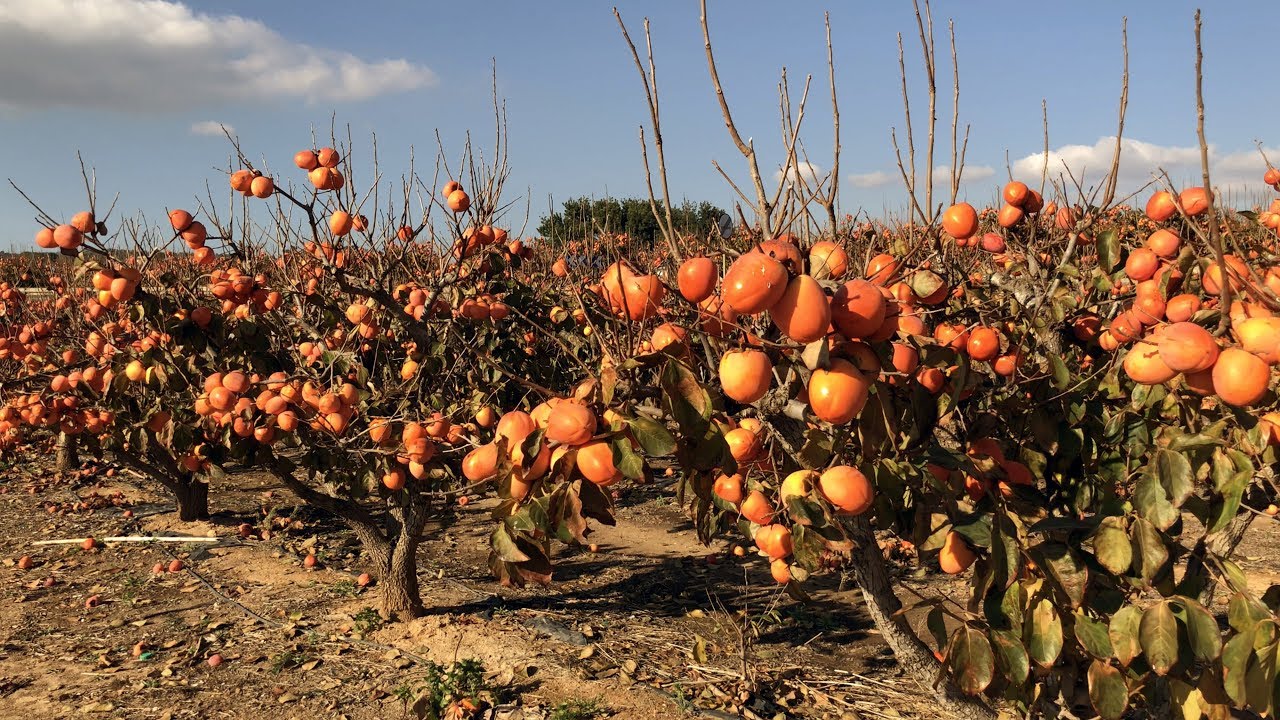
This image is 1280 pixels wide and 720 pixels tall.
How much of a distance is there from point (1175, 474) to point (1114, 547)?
21cm

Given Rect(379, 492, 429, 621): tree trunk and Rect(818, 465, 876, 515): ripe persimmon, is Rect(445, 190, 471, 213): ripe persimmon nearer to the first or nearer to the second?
Rect(379, 492, 429, 621): tree trunk

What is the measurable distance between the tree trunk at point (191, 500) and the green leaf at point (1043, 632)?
23.3 feet

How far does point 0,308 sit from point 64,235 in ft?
11.2

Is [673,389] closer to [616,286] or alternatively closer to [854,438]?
[616,286]

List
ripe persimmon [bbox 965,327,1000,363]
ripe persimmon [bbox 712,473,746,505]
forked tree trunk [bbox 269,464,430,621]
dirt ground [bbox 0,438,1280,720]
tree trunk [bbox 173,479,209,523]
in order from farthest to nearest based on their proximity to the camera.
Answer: tree trunk [bbox 173,479,209,523], forked tree trunk [bbox 269,464,430,621], dirt ground [bbox 0,438,1280,720], ripe persimmon [bbox 965,327,1000,363], ripe persimmon [bbox 712,473,746,505]

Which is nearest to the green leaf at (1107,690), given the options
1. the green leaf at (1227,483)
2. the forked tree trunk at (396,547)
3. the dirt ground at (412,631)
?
the green leaf at (1227,483)

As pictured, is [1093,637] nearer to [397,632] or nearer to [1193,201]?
[1193,201]

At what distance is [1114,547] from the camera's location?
179cm

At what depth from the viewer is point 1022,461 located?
273cm

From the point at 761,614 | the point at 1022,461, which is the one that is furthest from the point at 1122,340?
the point at 761,614

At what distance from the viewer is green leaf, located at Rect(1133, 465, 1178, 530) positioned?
176cm

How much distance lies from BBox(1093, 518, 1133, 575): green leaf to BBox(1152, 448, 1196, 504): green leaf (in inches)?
5.1

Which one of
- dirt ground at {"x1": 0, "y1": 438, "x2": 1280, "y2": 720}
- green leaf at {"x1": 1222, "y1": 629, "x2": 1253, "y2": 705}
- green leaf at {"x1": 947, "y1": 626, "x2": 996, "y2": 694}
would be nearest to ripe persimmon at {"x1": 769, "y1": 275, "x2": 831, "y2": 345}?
green leaf at {"x1": 947, "y1": 626, "x2": 996, "y2": 694}

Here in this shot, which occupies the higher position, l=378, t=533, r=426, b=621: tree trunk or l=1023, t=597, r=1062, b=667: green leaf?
l=1023, t=597, r=1062, b=667: green leaf
